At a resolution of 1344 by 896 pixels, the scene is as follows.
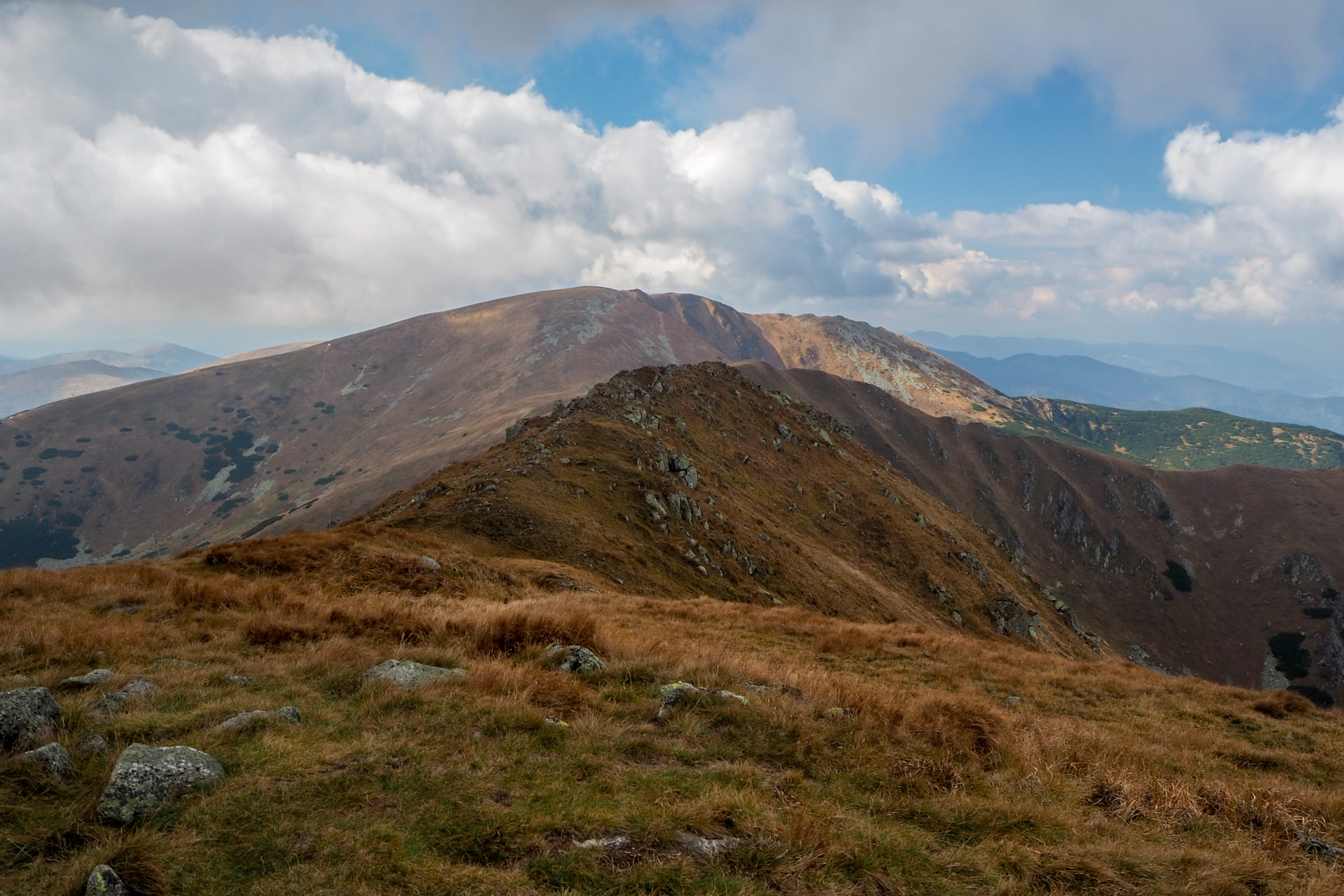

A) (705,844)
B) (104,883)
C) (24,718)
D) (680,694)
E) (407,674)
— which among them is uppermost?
(24,718)

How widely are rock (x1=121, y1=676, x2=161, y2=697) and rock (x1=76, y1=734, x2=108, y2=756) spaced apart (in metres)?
1.47

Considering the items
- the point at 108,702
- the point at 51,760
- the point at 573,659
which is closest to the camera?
the point at 51,760

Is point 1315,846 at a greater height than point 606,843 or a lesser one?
lesser

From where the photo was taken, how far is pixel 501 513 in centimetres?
3134

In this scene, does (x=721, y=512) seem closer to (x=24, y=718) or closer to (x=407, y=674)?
(x=407, y=674)

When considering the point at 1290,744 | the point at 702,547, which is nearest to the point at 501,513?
the point at 702,547

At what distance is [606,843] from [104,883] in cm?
392

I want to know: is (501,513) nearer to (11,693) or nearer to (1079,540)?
(11,693)

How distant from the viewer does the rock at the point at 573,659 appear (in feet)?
34.1

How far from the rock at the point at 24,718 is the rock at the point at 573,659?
625 centimetres

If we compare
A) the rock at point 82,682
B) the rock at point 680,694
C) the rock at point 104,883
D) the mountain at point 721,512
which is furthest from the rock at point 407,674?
the mountain at point 721,512

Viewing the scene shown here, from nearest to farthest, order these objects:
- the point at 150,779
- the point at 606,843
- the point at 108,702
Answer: the point at 606,843, the point at 150,779, the point at 108,702

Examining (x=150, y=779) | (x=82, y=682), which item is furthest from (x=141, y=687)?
(x=150, y=779)

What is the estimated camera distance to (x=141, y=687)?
843cm
